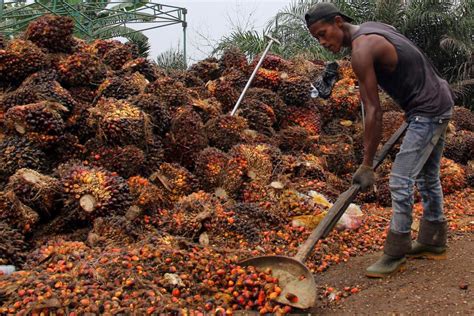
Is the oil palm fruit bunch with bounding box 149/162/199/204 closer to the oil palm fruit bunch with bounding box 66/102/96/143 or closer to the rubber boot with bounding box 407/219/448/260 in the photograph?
the oil palm fruit bunch with bounding box 66/102/96/143

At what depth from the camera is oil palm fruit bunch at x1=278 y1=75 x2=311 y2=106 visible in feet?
20.8

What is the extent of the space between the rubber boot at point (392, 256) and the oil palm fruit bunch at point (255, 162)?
5.35ft

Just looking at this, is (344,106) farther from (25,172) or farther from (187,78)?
(25,172)

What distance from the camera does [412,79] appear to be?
3230 millimetres

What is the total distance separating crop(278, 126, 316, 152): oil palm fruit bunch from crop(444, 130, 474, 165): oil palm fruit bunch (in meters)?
2.24

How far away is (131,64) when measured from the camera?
19.1 ft

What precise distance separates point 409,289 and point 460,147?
4.35 m

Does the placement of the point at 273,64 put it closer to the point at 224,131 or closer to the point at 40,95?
the point at 224,131

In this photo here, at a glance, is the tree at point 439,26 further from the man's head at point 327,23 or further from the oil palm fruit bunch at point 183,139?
the man's head at point 327,23

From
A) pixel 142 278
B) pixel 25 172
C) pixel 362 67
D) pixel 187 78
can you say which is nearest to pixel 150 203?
pixel 25 172

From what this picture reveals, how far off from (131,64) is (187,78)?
1.00m

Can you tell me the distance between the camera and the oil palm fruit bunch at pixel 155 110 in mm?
4727

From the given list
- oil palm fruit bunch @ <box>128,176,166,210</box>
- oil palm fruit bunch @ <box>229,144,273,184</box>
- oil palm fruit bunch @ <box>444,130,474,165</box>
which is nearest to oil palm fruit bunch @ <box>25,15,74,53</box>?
oil palm fruit bunch @ <box>128,176,166,210</box>

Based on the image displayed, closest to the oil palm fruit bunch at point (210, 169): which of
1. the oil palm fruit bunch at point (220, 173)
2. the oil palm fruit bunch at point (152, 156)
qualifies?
the oil palm fruit bunch at point (220, 173)
